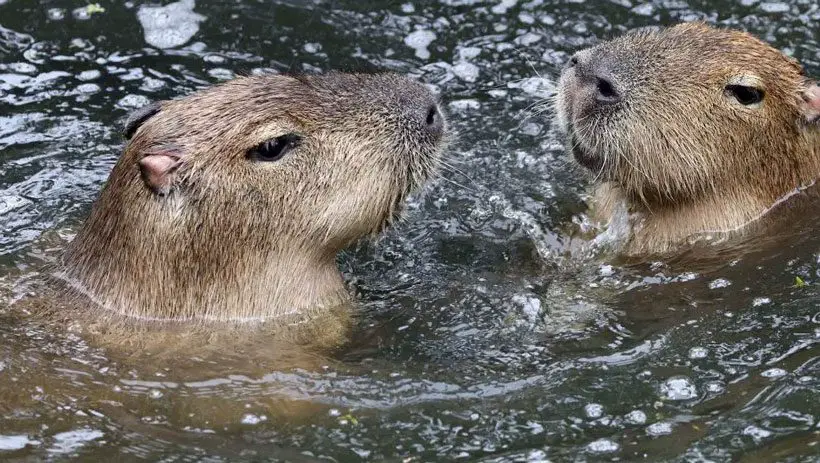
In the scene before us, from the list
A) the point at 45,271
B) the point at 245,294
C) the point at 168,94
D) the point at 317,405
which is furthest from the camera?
the point at 168,94

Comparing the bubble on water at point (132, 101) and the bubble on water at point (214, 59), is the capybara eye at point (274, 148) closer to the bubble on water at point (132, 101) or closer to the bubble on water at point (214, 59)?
the bubble on water at point (132, 101)

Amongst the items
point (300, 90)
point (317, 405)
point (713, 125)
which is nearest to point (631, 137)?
point (713, 125)

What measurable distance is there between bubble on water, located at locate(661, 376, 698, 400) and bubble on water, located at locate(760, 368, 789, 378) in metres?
0.41

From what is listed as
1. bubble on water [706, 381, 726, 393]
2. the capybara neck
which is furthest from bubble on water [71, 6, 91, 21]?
bubble on water [706, 381, 726, 393]

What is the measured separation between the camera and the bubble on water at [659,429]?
6.11 meters

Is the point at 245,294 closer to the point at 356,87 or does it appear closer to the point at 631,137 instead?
the point at 356,87

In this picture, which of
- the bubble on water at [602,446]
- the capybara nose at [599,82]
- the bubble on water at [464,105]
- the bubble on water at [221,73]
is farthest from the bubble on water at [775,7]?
the bubble on water at [602,446]

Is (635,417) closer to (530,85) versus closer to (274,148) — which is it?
(274,148)

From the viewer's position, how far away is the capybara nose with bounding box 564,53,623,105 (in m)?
7.71

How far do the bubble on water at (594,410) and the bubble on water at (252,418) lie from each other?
64.7 inches

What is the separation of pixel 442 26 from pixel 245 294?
4708 mm

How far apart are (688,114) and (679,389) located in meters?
2.00

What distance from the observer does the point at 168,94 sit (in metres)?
9.98

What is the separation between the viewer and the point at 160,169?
6.45 m
